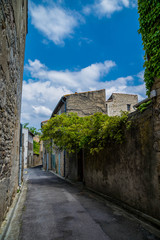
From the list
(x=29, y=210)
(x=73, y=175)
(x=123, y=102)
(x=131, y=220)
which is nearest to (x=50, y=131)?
(x=73, y=175)

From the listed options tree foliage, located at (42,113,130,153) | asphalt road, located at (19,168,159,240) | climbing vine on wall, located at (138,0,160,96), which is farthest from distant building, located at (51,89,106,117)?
climbing vine on wall, located at (138,0,160,96)

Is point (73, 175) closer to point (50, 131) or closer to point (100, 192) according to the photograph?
point (50, 131)

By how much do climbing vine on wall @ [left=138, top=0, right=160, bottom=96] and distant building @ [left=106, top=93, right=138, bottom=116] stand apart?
17.0m

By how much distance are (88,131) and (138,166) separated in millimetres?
3893

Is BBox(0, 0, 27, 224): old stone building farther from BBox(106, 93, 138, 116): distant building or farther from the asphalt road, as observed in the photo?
BBox(106, 93, 138, 116): distant building

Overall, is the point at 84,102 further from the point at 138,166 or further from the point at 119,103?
the point at 138,166

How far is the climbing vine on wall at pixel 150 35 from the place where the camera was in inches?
176

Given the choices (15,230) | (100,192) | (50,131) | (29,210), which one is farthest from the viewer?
(50,131)

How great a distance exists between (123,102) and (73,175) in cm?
1247

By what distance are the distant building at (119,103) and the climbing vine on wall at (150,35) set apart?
670 inches

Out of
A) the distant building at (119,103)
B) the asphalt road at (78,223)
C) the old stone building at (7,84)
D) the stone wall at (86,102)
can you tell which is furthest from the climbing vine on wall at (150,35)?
the distant building at (119,103)

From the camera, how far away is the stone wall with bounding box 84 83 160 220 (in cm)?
455

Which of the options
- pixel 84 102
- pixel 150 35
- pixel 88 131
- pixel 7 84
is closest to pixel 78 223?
pixel 7 84

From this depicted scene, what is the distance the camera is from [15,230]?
430 cm
